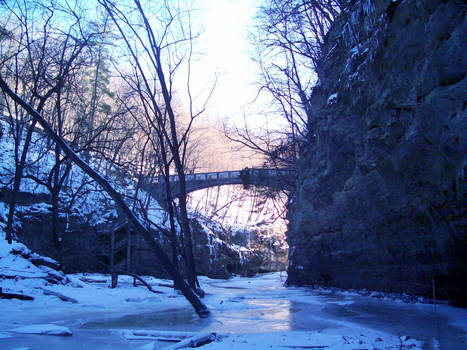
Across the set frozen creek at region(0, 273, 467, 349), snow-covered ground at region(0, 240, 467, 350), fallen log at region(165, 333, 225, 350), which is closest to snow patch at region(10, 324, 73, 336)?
snow-covered ground at region(0, 240, 467, 350)

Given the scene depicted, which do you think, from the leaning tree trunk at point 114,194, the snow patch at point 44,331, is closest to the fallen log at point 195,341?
the snow patch at point 44,331

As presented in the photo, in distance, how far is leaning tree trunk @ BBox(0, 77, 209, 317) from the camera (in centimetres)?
516

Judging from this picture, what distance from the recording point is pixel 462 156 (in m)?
4.95

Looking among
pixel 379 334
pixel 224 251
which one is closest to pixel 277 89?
pixel 379 334

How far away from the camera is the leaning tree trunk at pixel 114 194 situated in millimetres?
5162

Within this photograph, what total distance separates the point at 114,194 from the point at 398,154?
5.18 m

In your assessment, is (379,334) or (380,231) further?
(380,231)

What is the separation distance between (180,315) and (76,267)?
13400mm

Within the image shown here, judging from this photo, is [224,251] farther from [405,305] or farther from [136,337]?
[136,337]

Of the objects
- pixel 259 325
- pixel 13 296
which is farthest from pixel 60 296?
pixel 259 325

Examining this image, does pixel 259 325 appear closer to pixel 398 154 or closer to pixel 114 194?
pixel 114 194

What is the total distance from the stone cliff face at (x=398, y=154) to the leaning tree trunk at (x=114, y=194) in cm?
416

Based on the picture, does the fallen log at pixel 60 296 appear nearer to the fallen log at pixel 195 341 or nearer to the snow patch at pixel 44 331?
the snow patch at pixel 44 331

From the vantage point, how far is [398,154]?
6.68 metres
